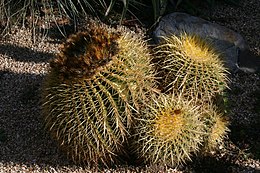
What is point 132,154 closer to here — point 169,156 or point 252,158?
point 169,156

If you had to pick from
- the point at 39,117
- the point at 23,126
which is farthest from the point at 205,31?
the point at 23,126

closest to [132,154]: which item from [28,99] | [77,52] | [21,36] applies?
[77,52]

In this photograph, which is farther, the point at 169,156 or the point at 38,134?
the point at 38,134

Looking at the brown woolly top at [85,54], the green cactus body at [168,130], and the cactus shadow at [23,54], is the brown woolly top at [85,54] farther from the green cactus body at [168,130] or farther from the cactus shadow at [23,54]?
the cactus shadow at [23,54]

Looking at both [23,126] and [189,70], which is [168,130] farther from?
[23,126]

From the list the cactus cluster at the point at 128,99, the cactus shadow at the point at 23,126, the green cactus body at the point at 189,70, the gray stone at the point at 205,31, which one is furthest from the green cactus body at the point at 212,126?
the gray stone at the point at 205,31

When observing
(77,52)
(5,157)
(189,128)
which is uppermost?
(77,52)
